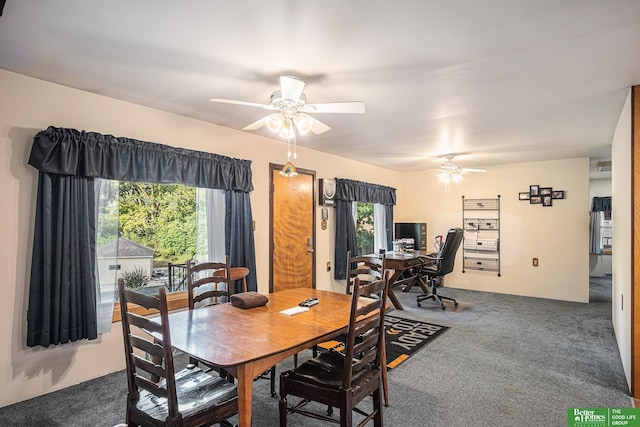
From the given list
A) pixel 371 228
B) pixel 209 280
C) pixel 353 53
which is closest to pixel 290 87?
pixel 353 53

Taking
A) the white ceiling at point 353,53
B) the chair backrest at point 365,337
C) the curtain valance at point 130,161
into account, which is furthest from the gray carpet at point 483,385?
the white ceiling at point 353,53

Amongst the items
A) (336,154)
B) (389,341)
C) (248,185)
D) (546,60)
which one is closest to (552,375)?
(389,341)

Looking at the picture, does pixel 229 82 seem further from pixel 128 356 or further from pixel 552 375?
pixel 552 375

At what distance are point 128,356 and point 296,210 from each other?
10.5ft

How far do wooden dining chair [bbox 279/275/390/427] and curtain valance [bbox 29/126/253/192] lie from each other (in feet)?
7.08

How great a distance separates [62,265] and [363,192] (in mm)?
4379

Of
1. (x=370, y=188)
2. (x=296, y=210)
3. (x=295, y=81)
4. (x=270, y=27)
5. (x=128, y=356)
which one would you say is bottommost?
(x=128, y=356)

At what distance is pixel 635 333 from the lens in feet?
8.34

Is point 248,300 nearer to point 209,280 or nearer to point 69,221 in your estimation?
point 209,280

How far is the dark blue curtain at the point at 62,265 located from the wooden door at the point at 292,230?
2046 millimetres

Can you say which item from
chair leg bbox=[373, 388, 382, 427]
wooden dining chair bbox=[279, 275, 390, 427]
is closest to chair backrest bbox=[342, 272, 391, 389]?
wooden dining chair bbox=[279, 275, 390, 427]

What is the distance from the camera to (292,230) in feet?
15.4

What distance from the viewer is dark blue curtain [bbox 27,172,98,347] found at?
246 centimetres

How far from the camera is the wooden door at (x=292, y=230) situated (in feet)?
14.5
